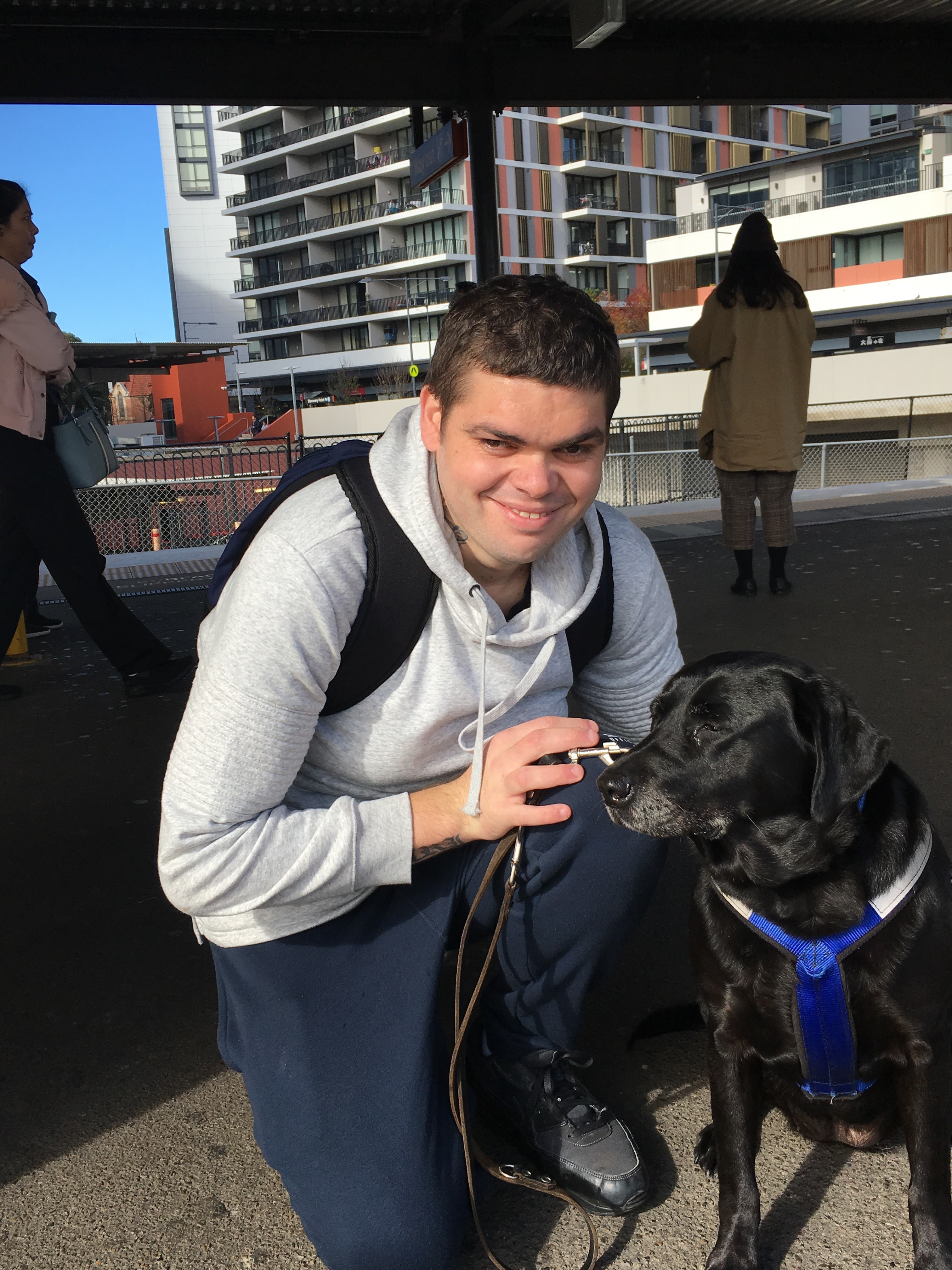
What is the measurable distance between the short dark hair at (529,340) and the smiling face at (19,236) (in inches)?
146

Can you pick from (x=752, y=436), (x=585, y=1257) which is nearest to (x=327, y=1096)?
(x=585, y=1257)

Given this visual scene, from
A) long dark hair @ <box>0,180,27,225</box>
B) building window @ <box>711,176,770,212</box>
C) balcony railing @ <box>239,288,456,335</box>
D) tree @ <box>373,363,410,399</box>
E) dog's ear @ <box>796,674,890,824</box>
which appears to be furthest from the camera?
balcony railing @ <box>239,288,456,335</box>

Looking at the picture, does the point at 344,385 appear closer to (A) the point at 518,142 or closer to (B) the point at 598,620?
(A) the point at 518,142

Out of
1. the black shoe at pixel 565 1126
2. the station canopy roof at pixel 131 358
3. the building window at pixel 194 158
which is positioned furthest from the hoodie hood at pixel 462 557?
the building window at pixel 194 158

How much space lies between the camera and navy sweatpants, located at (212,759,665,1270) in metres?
1.76

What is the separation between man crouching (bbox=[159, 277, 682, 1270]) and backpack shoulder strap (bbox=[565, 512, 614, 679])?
14 millimetres

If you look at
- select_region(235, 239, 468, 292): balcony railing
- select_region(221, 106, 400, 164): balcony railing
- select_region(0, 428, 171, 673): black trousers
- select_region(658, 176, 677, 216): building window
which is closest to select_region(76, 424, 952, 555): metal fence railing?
select_region(0, 428, 171, 673): black trousers

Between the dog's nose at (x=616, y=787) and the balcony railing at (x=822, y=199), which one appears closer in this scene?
the dog's nose at (x=616, y=787)

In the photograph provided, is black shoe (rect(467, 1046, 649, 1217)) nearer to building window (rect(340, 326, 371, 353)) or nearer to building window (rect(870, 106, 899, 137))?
building window (rect(870, 106, 899, 137))

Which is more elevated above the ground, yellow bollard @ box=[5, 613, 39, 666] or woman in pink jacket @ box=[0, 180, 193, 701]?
woman in pink jacket @ box=[0, 180, 193, 701]

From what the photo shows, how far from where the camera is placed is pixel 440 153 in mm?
6672

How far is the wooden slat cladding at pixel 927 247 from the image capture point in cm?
4853

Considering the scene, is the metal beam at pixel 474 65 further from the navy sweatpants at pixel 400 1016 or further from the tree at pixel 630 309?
the tree at pixel 630 309

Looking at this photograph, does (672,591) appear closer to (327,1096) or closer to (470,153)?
(470,153)
